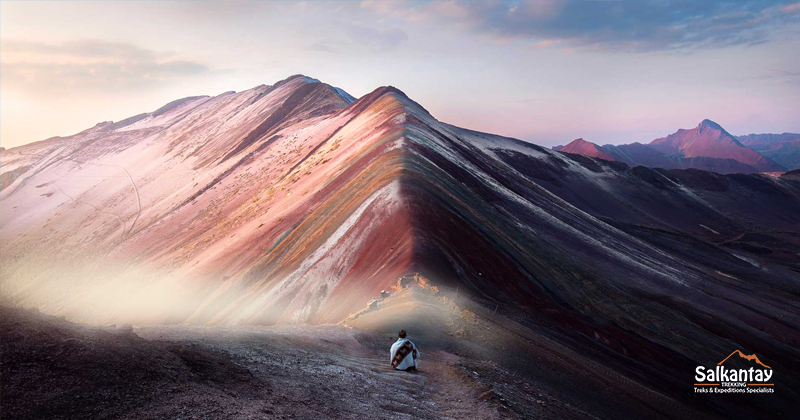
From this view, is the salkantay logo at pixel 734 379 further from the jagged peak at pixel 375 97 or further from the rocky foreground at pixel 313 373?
the jagged peak at pixel 375 97

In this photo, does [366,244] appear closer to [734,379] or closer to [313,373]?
[313,373]

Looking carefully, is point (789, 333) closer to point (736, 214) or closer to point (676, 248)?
point (676, 248)

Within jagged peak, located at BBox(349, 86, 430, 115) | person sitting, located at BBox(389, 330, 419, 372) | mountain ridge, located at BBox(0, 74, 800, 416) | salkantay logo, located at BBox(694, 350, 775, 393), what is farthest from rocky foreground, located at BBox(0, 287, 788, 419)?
jagged peak, located at BBox(349, 86, 430, 115)

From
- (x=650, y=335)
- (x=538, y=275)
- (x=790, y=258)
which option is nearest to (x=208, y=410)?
(x=538, y=275)

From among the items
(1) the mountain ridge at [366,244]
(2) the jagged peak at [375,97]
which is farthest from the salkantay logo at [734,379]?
(2) the jagged peak at [375,97]

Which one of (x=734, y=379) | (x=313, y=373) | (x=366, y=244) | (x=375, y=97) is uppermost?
(x=375, y=97)

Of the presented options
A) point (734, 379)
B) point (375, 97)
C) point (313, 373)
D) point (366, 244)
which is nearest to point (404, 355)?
point (313, 373)

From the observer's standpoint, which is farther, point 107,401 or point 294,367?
point 294,367
